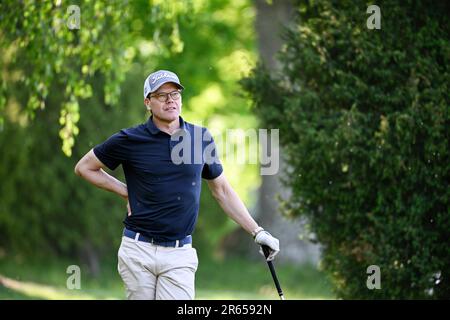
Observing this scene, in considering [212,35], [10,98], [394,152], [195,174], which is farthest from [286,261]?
[195,174]

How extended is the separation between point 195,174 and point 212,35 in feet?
56.4

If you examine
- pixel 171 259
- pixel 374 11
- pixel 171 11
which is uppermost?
pixel 171 11

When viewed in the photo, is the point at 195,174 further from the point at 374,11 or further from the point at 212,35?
the point at 212,35

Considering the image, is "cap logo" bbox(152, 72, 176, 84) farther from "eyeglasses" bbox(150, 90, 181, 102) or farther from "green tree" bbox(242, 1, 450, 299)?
"green tree" bbox(242, 1, 450, 299)

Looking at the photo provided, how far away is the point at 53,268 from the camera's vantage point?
16594 millimetres

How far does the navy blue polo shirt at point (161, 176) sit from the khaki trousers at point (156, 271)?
10 cm

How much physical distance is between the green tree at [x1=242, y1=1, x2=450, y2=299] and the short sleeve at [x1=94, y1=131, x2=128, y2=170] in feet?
9.81

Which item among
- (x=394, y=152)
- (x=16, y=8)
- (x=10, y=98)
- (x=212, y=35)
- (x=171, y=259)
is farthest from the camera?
(x=212, y=35)

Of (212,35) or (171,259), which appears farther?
(212,35)

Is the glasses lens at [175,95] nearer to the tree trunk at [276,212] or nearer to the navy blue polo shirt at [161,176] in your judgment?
the navy blue polo shirt at [161,176]

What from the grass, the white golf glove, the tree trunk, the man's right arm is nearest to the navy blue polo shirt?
the man's right arm

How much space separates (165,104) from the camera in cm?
573

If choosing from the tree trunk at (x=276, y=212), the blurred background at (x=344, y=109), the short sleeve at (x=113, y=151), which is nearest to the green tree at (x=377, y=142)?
the blurred background at (x=344, y=109)

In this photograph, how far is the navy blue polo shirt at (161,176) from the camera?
5.59m
